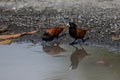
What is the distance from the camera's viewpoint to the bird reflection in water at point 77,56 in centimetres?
719

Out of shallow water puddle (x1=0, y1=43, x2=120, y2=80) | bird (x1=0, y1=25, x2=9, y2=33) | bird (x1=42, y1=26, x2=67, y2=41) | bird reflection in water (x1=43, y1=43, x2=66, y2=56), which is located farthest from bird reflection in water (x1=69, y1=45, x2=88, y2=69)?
bird (x1=0, y1=25, x2=9, y2=33)

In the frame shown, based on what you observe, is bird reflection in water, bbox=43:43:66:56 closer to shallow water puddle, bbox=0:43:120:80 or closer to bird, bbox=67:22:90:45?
shallow water puddle, bbox=0:43:120:80

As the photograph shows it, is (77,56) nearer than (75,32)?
Yes

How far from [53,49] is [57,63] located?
1039mm

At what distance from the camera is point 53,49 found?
8164 millimetres

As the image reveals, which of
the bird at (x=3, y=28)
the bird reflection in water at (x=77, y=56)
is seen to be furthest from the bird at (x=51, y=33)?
the bird at (x=3, y=28)

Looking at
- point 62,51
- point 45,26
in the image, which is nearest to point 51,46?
point 62,51

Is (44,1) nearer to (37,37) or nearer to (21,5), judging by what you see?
(21,5)

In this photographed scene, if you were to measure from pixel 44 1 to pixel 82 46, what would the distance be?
140 inches

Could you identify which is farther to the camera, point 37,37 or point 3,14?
point 3,14

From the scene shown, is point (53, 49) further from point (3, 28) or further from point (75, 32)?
point (3, 28)

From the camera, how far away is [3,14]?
10.7 meters

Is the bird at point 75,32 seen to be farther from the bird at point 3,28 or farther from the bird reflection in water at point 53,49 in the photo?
the bird at point 3,28

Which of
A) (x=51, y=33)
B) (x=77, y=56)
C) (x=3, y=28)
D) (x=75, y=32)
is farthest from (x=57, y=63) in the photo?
(x=3, y=28)
